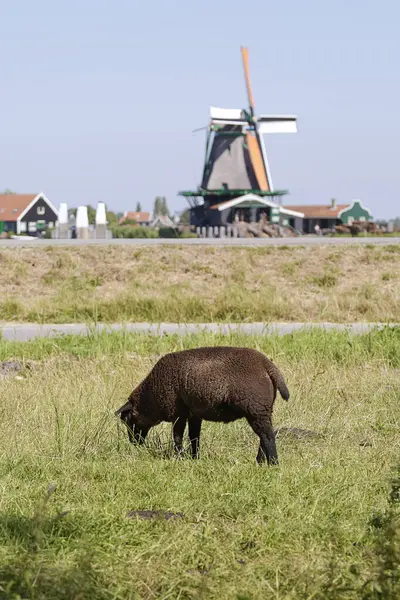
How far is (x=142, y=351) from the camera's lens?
536 inches

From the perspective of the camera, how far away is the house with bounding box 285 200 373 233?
9581 centimetres

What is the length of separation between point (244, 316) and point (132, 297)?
281 centimetres

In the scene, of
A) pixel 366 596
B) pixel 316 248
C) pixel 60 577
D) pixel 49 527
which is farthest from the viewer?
pixel 316 248

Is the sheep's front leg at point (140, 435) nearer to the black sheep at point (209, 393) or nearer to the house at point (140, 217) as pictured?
the black sheep at point (209, 393)

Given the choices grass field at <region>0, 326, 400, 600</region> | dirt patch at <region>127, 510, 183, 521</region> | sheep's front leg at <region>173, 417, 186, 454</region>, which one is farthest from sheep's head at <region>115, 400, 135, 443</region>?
dirt patch at <region>127, 510, 183, 521</region>

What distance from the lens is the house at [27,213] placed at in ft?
313

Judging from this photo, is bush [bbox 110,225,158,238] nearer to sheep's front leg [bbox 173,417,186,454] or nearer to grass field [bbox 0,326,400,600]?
grass field [bbox 0,326,400,600]

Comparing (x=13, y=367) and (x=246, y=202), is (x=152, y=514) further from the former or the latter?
(x=246, y=202)

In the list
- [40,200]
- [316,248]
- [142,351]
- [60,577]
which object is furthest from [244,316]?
[40,200]

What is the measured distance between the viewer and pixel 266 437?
668cm

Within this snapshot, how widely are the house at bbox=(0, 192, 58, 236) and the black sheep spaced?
88116 mm

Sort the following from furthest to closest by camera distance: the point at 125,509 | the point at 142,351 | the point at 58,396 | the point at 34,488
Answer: the point at 142,351 → the point at 58,396 → the point at 34,488 → the point at 125,509

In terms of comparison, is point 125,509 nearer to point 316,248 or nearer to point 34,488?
point 34,488

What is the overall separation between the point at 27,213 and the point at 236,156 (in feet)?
102
